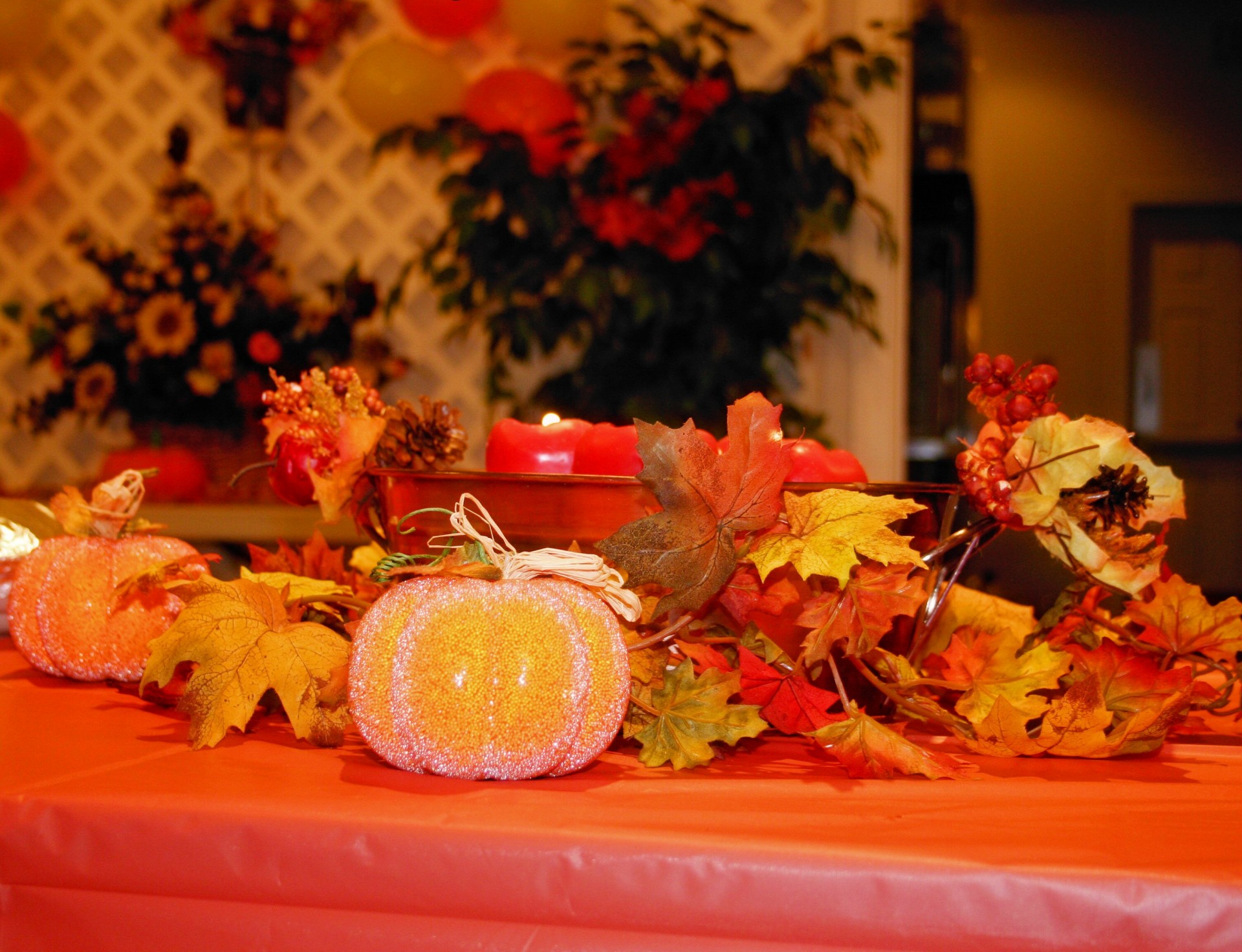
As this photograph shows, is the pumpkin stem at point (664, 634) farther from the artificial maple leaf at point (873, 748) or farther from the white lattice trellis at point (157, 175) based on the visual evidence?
the white lattice trellis at point (157, 175)

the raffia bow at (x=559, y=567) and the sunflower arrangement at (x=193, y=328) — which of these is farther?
the sunflower arrangement at (x=193, y=328)

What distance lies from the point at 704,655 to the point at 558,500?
74mm

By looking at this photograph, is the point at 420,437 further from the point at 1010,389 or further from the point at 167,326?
the point at 167,326

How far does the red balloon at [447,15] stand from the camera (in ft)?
5.58

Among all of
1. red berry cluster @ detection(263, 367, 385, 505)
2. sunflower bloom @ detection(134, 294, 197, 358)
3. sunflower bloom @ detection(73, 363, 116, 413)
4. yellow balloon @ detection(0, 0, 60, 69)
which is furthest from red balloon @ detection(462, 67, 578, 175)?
red berry cluster @ detection(263, 367, 385, 505)

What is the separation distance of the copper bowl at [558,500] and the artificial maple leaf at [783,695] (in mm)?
61

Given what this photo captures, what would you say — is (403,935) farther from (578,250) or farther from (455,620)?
(578,250)

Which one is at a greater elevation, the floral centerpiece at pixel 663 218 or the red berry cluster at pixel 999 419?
the floral centerpiece at pixel 663 218

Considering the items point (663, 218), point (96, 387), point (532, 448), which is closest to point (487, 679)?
point (532, 448)

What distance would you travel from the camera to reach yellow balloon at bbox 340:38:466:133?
1.67 m

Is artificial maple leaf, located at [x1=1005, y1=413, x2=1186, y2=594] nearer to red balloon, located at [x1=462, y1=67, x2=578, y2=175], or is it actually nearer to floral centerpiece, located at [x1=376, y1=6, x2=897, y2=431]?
floral centerpiece, located at [x1=376, y1=6, x2=897, y2=431]

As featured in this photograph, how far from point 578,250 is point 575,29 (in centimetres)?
34

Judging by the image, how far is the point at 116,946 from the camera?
297 millimetres

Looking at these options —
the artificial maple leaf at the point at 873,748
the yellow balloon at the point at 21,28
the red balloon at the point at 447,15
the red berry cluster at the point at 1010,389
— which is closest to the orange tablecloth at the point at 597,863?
the artificial maple leaf at the point at 873,748
